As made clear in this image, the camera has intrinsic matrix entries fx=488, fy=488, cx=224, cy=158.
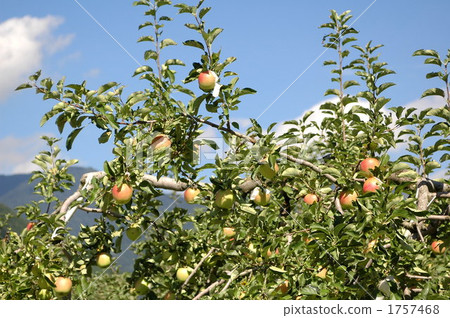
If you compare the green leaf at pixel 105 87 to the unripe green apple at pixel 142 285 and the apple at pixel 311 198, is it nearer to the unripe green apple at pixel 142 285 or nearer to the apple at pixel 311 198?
the apple at pixel 311 198

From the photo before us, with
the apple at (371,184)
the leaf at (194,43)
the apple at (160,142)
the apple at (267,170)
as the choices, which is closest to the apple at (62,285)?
the apple at (160,142)

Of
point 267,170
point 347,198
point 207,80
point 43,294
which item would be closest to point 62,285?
point 43,294

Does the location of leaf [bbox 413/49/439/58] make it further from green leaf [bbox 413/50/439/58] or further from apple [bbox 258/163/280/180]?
apple [bbox 258/163/280/180]

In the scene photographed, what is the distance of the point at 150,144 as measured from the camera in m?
→ 3.03

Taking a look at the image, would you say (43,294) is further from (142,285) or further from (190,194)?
(190,194)

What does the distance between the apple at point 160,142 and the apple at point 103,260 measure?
145cm

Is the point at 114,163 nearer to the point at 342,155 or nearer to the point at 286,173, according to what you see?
the point at 286,173

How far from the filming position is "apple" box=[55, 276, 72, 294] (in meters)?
3.57

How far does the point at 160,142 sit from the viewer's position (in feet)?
9.73

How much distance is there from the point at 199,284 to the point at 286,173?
211 centimetres

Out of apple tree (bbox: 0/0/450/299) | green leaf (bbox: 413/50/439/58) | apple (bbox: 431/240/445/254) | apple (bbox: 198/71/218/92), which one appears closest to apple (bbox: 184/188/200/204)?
apple tree (bbox: 0/0/450/299)

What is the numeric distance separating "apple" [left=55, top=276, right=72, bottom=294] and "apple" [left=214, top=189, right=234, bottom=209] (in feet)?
4.65

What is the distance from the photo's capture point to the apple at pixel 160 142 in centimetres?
294

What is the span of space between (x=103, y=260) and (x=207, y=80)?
1945 millimetres
